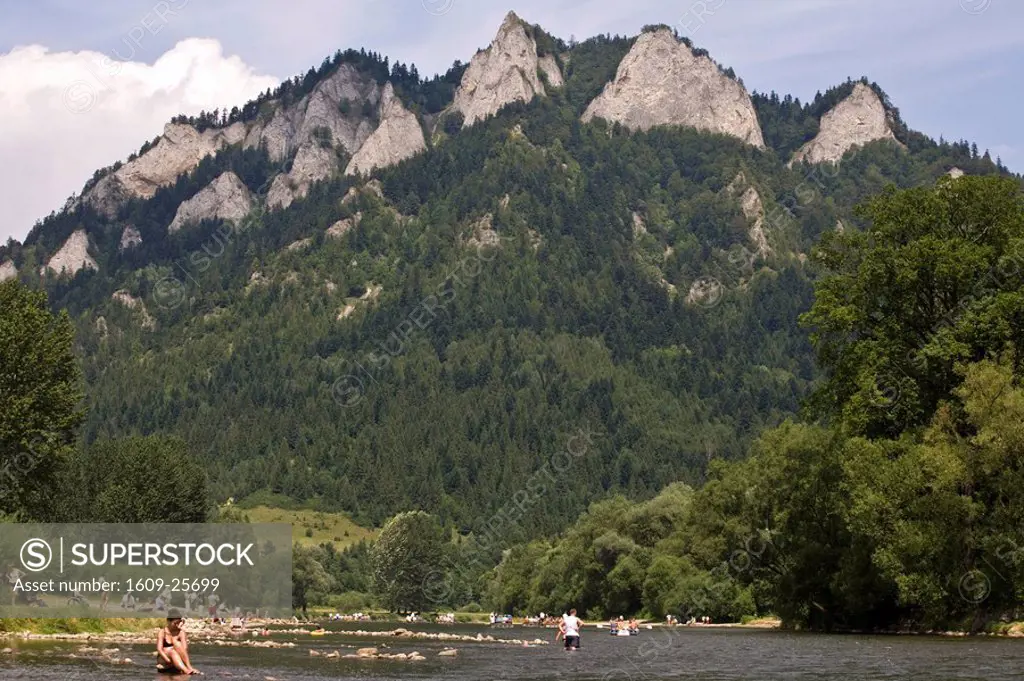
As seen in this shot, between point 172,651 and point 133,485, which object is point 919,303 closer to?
point 172,651

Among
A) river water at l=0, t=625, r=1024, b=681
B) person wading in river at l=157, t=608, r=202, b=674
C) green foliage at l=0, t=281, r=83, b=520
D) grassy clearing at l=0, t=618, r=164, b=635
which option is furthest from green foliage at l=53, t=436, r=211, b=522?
person wading in river at l=157, t=608, r=202, b=674

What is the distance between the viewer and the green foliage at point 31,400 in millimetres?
83938

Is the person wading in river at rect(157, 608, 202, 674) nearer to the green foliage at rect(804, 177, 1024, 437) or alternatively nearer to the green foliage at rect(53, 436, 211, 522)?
the green foliage at rect(804, 177, 1024, 437)

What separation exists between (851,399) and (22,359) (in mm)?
53085

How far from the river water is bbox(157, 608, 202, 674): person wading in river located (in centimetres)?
63

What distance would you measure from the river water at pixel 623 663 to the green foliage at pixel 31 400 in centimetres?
1508

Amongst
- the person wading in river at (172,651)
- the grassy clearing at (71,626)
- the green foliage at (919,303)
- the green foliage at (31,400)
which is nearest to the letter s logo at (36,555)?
the green foliage at (31,400)

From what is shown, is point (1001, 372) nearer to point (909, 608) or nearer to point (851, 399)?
point (851, 399)

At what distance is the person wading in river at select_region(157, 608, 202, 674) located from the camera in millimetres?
50969

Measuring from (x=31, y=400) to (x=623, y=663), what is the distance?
42.2m

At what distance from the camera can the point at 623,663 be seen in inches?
2613

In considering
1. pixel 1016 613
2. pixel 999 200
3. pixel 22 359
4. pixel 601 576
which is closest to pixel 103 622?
pixel 22 359

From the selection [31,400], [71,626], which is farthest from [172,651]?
[71,626]

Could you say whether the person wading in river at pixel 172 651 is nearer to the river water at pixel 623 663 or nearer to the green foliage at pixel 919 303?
the river water at pixel 623 663
